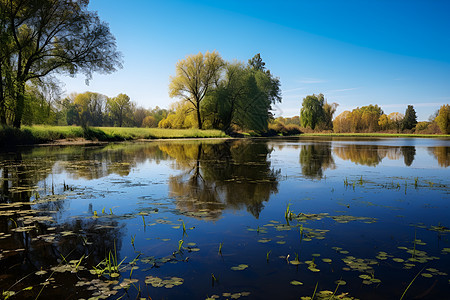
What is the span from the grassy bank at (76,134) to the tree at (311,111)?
4563 cm

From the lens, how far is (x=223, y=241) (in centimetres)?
409

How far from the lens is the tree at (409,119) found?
235 ft

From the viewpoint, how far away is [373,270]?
3.26m

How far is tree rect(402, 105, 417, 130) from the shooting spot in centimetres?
7162

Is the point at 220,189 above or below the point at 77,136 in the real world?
below

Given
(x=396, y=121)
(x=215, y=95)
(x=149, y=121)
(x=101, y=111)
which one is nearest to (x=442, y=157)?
(x=215, y=95)

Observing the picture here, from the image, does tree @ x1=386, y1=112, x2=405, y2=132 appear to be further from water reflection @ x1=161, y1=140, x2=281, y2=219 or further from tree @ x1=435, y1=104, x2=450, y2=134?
water reflection @ x1=161, y1=140, x2=281, y2=219

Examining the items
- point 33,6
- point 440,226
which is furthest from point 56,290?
point 33,6

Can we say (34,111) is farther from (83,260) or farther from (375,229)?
(375,229)

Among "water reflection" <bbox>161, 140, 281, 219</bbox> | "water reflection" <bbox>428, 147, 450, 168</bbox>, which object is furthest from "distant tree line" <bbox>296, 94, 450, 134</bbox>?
"water reflection" <bbox>161, 140, 281, 219</bbox>

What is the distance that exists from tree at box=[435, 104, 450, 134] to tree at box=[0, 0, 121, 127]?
61.0 meters

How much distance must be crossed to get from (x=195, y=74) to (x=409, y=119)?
5706 cm

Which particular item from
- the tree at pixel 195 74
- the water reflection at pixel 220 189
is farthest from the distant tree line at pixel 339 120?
the water reflection at pixel 220 189

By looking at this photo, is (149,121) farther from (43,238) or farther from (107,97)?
(43,238)
